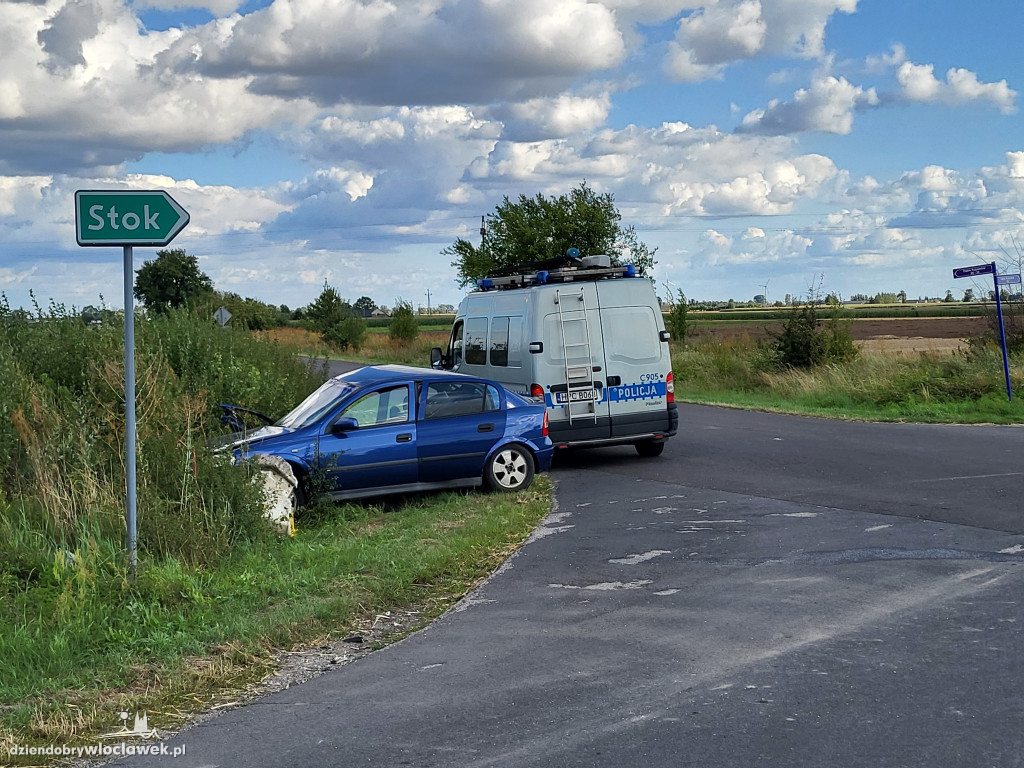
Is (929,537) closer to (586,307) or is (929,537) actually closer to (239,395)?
(586,307)

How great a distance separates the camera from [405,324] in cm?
5372

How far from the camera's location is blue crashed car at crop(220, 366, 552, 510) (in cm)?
1112

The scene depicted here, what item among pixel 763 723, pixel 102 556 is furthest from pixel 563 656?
pixel 102 556

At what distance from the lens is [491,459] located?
40.9 feet

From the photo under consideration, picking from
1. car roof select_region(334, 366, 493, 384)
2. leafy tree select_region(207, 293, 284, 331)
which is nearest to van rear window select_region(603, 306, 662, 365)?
car roof select_region(334, 366, 493, 384)

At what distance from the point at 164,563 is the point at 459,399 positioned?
506cm

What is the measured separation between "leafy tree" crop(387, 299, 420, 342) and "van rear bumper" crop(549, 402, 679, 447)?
38958 mm

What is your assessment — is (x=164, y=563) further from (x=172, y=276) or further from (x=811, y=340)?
(x=172, y=276)

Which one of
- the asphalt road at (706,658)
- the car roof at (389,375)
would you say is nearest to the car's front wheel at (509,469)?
the car roof at (389,375)

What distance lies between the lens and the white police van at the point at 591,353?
14695mm

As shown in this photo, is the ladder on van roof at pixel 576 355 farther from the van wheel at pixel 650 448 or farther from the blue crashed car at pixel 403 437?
the blue crashed car at pixel 403 437

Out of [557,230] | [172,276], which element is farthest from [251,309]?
[557,230]

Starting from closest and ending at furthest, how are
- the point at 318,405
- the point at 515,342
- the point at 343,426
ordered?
the point at 343,426 < the point at 318,405 < the point at 515,342

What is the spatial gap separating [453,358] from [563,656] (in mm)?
12072
